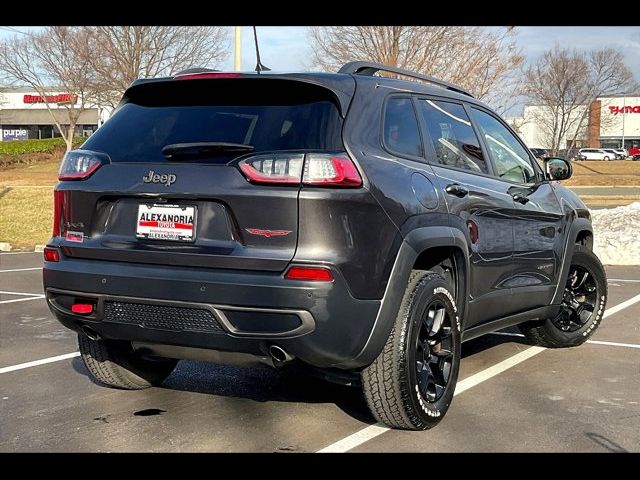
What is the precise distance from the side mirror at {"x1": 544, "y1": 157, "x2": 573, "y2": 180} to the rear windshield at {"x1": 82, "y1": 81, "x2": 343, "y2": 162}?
9.14 feet

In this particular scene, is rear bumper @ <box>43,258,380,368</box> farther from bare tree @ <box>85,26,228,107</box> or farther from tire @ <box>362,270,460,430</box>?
bare tree @ <box>85,26,228,107</box>

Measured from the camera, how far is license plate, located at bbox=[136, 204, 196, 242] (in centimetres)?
405

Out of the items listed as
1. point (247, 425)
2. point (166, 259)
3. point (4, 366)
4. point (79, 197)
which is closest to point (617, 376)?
point (247, 425)

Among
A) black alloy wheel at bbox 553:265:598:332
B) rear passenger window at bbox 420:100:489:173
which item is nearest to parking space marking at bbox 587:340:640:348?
black alloy wheel at bbox 553:265:598:332

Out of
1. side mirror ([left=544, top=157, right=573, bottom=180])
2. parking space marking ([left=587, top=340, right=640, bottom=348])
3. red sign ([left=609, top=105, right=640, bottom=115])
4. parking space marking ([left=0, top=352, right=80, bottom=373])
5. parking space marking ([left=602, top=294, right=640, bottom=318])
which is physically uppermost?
red sign ([left=609, top=105, right=640, bottom=115])

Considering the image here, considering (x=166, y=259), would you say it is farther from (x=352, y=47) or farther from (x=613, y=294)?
(x=352, y=47)

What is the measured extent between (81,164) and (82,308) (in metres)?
0.77

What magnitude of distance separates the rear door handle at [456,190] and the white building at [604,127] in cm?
5193

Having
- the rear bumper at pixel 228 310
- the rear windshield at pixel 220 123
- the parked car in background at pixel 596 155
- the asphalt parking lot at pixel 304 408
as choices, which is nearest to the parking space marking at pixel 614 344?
the asphalt parking lot at pixel 304 408

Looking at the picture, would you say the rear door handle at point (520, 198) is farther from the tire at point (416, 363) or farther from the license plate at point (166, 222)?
the license plate at point (166, 222)

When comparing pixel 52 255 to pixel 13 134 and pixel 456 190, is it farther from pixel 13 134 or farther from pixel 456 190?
pixel 13 134

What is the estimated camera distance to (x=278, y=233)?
154 inches

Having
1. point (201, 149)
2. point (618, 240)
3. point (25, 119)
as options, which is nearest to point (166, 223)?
point (201, 149)
